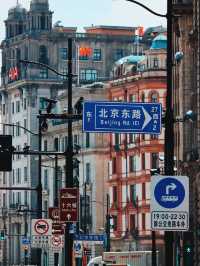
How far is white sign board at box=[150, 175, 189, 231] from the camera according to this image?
35.0 m

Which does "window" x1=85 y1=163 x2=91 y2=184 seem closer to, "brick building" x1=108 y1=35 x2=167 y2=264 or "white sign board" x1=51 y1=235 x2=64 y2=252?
"brick building" x1=108 y1=35 x2=167 y2=264

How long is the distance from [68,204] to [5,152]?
3.49 meters

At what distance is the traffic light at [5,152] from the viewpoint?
55281 millimetres

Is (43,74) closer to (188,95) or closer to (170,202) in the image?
(188,95)

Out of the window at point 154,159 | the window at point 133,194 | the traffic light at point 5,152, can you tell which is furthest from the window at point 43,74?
the traffic light at point 5,152

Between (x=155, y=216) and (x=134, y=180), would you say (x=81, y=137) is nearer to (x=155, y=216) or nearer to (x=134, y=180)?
(x=134, y=180)

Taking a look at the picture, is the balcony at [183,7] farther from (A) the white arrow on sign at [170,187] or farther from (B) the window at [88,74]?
(B) the window at [88,74]

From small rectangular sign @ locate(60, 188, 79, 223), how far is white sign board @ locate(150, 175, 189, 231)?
18.3 m

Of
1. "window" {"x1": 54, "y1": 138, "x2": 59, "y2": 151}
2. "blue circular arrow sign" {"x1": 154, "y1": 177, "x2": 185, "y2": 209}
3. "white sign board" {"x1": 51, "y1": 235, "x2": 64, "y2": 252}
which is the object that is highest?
"window" {"x1": 54, "y1": 138, "x2": 59, "y2": 151}

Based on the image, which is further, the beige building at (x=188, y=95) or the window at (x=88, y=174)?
the window at (x=88, y=174)

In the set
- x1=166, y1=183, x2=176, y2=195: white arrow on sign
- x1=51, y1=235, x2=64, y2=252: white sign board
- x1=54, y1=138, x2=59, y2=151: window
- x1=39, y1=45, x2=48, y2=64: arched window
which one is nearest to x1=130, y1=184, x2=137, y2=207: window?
x1=54, y1=138, x2=59, y2=151: window

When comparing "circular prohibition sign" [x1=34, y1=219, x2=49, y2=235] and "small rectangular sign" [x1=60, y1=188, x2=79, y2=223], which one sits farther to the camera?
"circular prohibition sign" [x1=34, y1=219, x2=49, y2=235]

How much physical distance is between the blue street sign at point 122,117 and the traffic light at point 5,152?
957 cm

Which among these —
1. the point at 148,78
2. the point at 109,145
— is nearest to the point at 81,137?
the point at 109,145
